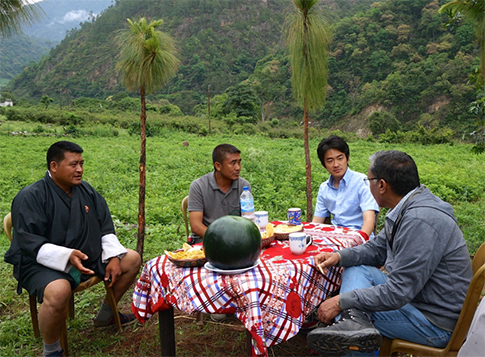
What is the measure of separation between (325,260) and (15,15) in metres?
3.40

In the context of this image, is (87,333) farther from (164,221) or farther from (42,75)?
(42,75)

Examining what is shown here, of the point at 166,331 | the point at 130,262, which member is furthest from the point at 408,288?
the point at 130,262

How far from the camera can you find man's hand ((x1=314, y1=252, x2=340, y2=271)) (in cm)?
225

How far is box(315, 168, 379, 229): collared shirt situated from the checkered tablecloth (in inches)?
47.4

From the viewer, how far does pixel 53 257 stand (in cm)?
282

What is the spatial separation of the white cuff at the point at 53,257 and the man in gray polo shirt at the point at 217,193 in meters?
1.08

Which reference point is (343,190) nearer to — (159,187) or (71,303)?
(71,303)

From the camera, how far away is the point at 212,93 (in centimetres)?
6272

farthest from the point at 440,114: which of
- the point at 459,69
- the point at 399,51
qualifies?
the point at 399,51

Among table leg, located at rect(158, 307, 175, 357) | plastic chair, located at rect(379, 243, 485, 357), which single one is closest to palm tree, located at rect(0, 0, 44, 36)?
table leg, located at rect(158, 307, 175, 357)

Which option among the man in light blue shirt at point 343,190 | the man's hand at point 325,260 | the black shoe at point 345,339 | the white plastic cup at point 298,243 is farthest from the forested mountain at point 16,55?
the black shoe at point 345,339

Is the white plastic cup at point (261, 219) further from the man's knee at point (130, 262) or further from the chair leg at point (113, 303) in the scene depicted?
the chair leg at point (113, 303)

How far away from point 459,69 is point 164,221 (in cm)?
3999

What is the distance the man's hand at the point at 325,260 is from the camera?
2250mm
